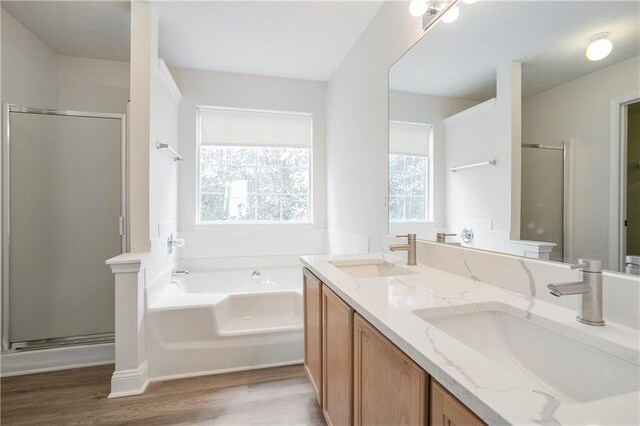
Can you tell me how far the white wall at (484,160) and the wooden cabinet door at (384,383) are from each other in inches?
25.9

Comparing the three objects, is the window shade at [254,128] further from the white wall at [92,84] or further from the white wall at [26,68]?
the white wall at [26,68]

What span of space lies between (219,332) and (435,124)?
1.98m

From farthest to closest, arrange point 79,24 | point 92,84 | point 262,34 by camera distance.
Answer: point 92,84 → point 262,34 → point 79,24

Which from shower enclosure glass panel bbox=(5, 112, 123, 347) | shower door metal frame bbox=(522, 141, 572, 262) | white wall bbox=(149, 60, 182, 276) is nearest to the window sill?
white wall bbox=(149, 60, 182, 276)

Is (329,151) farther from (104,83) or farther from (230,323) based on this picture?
(104,83)

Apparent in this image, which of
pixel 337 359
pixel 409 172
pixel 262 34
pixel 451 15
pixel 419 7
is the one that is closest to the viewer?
pixel 337 359

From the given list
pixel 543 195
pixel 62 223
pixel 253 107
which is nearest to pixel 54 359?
pixel 62 223

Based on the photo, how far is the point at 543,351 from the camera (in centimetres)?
76

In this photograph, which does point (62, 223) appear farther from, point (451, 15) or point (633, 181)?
point (633, 181)

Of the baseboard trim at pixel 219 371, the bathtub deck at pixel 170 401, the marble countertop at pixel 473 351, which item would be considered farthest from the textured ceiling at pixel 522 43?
the baseboard trim at pixel 219 371

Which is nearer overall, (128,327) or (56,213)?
(128,327)

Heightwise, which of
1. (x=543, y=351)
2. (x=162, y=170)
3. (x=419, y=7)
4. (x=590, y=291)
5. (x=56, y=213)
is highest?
(x=419, y=7)

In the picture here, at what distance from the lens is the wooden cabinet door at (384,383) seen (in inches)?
25.9

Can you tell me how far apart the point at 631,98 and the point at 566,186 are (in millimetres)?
278
